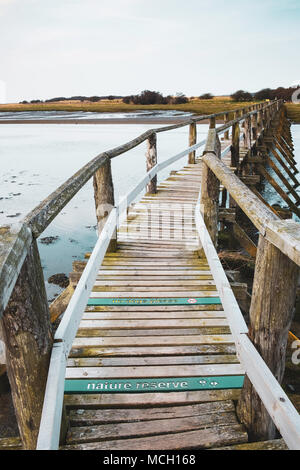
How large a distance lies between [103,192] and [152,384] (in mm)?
2223

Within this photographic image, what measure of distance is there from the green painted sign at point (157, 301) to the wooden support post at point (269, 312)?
4.24ft

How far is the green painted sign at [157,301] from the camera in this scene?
311 cm

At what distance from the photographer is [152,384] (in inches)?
87.3

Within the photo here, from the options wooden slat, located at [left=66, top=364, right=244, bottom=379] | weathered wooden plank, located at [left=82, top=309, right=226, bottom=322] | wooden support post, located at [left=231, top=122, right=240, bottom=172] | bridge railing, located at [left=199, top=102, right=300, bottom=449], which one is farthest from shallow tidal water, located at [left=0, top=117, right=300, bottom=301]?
wooden support post, located at [left=231, top=122, right=240, bottom=172]

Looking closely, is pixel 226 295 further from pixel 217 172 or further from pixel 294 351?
pixel 294 351

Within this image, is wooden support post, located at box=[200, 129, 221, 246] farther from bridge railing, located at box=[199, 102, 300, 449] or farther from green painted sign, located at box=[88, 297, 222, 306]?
bridge railing, located at box=[199, 102, 300, 449]

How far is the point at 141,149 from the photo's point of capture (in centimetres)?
3375

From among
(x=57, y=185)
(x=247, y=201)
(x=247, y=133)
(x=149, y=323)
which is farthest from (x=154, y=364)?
(x=57, y=185)

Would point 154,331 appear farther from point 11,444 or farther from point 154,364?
point 11,444

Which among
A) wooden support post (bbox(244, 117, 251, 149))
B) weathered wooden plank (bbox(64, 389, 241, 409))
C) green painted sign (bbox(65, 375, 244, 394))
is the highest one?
wooden support post (bbox(244, 117, 251, 149))

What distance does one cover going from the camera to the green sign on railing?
3.11 m

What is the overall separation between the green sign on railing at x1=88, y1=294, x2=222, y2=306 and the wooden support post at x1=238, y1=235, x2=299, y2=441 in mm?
1294

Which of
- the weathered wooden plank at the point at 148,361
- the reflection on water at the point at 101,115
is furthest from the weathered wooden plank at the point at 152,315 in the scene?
the reflection on water at the point at 101,115
